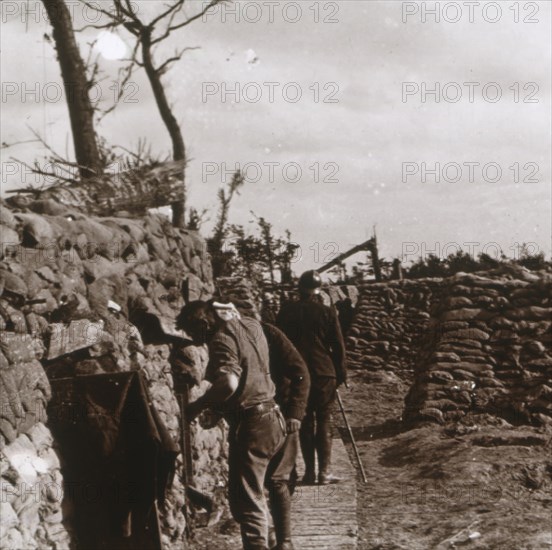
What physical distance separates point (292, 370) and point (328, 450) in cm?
236

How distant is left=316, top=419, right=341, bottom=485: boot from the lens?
7.88m

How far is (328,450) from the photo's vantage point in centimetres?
803

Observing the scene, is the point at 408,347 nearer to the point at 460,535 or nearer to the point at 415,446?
the point at 415,446

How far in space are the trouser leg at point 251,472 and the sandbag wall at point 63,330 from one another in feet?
3.25

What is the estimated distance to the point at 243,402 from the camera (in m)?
5.15

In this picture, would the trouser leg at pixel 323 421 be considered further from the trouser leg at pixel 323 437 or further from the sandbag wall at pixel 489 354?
the sandbag wall at pixel 489 354

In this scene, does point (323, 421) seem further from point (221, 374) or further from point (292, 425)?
point (221, 374)

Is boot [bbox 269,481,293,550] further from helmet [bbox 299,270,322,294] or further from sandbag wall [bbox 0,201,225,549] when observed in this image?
helmet [bbox 299,270,322,294]

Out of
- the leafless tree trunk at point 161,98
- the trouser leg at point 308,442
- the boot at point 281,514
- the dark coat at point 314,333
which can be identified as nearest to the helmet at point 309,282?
the dark coat at point 314,333

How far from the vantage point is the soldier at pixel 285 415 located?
541cm

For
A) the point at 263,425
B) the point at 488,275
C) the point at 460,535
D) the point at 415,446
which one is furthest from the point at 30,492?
the point at 488,275

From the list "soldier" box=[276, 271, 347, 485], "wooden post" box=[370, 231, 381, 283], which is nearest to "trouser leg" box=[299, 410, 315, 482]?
"soldier" box=[276, 271, 347, 485]

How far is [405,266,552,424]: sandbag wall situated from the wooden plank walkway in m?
2.76

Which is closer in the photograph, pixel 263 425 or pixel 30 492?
pixel 30 492
